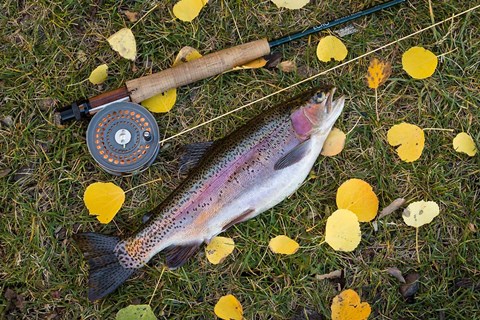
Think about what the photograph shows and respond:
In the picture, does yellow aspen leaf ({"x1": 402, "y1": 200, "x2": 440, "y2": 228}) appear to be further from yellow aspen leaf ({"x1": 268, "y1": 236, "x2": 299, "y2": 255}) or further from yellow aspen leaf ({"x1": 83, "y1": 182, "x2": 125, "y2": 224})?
yellow aspen leaf ({"x1": 83, "y1": 182, "x2": 125, "y2": 224})

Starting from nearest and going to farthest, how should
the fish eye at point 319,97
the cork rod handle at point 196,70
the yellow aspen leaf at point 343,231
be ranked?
the fish eye at point 319,97 < the cork rod handle at point 196,70 < the yellow aspen leaf at point 343,231

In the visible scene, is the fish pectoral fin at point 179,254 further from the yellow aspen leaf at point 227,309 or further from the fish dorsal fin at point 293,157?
the fish dorsal fin at point 293,157

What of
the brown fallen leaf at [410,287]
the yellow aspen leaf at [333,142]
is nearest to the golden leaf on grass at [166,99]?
the yellow aspen leaf at [333,142]

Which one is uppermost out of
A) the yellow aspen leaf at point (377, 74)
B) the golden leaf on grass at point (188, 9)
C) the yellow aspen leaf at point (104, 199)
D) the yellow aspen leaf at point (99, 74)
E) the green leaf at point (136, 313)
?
the golden leaf on grass at point (188, 9)

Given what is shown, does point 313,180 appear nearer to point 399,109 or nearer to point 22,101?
point 399,109

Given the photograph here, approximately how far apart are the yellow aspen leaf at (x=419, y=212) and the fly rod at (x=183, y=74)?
121cm

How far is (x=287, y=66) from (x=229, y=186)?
0.88 m

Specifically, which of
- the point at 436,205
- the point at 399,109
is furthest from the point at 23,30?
the point at 436,205

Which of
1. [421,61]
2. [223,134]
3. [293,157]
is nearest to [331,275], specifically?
[293,157]

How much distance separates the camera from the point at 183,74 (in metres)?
3.35

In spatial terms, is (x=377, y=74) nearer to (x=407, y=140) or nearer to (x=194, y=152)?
(x=407, y=140)

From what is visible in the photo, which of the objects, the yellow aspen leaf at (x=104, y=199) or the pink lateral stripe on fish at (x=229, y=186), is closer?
the pink lateral stripe on fish at (x=229, y=186)

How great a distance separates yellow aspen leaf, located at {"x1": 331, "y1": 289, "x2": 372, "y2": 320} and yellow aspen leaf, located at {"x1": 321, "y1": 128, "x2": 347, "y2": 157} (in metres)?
0.86

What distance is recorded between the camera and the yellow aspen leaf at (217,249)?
3.44m
